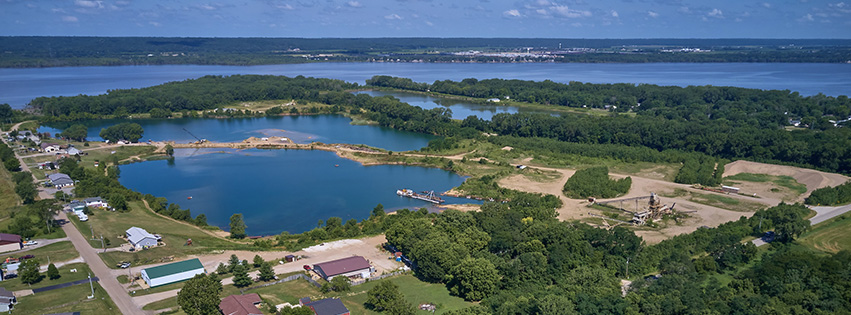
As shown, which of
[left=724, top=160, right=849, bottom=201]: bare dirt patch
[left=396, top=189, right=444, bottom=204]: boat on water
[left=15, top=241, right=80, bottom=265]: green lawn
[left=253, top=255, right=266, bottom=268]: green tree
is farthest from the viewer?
[left=724, top=160, right=849, bottom=201]: bare dirt patch

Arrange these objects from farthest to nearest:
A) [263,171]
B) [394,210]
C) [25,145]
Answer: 1. [25,145]
2. [263,171]
3. [394,210]

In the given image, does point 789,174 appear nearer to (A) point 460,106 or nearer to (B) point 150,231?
(B) point 150,231

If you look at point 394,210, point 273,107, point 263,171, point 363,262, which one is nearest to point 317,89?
point 273,107

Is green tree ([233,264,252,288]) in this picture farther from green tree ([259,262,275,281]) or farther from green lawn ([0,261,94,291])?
green lawn ([0,261,94,291])

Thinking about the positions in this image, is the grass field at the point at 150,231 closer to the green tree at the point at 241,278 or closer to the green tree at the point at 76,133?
the green tree at the point at 241,278

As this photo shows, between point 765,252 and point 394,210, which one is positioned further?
point 394,210

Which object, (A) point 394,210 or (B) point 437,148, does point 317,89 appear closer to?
(B) point 437,148


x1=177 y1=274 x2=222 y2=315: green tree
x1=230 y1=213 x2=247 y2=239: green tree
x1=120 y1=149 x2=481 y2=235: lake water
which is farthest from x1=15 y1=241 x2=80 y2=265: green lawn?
x1=177 y1=274 x2=222 y2=315: green tree
